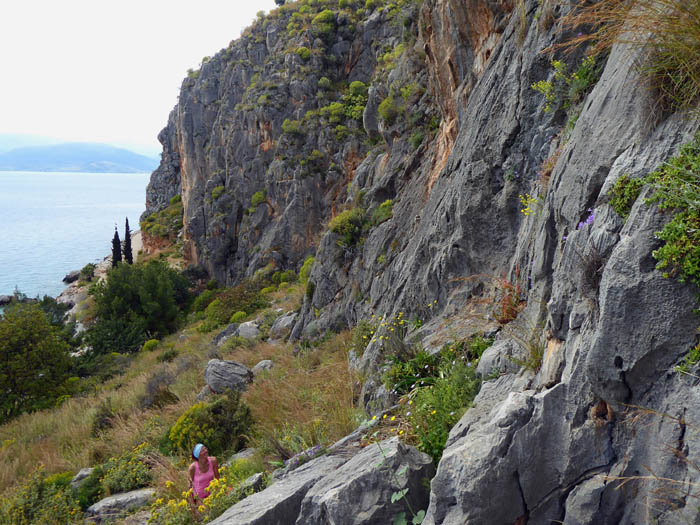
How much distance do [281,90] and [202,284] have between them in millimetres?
17709

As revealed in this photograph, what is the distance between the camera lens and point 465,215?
700 cm

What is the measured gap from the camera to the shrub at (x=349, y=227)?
13711 millimetres

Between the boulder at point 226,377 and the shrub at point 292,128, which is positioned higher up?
the shrub at point 292,128

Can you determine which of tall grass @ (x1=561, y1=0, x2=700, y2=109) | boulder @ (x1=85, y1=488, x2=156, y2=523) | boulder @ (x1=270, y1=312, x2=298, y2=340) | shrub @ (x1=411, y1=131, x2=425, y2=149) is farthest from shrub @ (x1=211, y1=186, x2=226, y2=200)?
tall grass @ (x1=561, y1=0, x2=700, y2=109)

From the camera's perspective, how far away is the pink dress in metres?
5.53

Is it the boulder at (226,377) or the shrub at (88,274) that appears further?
the shrub at (88,274)

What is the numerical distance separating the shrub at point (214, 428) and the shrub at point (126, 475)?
535mm

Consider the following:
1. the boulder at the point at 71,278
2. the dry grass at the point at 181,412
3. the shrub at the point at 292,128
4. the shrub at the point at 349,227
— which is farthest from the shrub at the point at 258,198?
the boulder at the point at 71,278

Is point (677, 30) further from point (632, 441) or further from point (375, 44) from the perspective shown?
point (375, 44)

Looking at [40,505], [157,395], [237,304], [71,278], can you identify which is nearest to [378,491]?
[40,505]

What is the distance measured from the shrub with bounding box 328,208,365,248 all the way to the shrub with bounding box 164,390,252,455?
681 cm

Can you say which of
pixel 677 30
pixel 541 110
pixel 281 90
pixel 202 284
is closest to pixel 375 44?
pixel 281 90

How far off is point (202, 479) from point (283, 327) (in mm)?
10894

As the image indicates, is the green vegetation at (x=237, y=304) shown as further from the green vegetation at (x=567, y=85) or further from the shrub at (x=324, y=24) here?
the green vegetation at (x=567, y=85)
